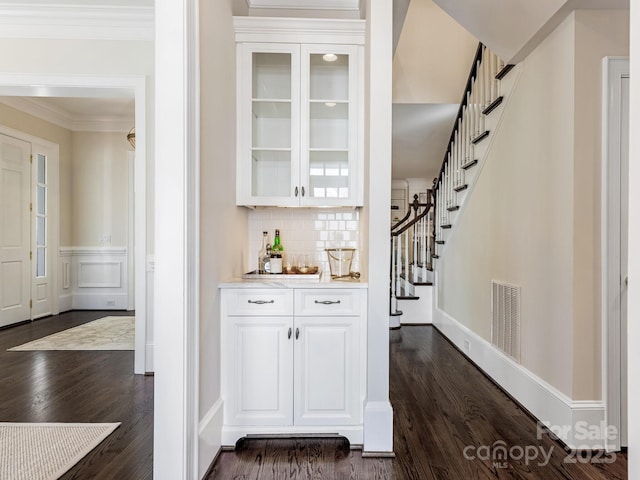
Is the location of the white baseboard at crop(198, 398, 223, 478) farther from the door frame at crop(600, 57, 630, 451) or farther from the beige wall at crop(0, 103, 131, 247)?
the beige wall at crop(0, 103, 131, 247)

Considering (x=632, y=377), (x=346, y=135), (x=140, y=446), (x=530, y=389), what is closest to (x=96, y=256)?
(x=140, y=446)

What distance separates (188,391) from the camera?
5.60 feet

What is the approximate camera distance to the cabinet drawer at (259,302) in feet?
7.29

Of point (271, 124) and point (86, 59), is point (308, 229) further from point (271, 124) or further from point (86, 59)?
point (86, 59)

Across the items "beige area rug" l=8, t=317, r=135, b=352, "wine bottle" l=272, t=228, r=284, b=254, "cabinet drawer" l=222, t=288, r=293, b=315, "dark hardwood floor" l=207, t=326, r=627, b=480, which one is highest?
"wine bottle" l=272, t=228, r=284, b=254

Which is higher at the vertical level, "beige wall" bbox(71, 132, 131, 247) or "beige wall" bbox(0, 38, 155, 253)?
"beige wall" bbox(0, 38, 155, 253)

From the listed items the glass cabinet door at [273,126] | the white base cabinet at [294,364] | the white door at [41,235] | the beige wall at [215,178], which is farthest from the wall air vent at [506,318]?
the white door at [41,235]

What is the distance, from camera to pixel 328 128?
260 cm

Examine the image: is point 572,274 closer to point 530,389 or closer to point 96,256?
point 530,389

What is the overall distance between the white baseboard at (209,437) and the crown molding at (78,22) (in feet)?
10.3

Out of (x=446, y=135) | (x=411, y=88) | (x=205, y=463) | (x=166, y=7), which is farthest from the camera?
(x=446, y=135)

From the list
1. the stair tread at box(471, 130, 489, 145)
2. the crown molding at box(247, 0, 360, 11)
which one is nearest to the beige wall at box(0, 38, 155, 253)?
the crown molding at box(247, 0, 360, 11)

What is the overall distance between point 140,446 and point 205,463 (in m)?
0.52

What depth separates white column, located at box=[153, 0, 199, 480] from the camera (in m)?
1.68
